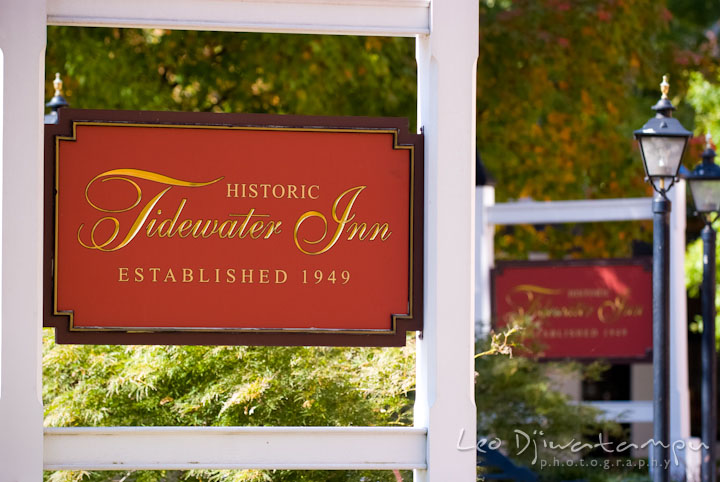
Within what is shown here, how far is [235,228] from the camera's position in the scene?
4809mm

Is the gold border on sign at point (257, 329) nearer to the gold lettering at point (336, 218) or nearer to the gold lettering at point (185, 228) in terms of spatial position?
the gold lettering at point (336, 218)

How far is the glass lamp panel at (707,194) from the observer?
9930 millimetres

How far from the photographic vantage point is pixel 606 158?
52.2 ft

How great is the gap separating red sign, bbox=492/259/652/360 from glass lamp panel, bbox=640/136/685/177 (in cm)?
377

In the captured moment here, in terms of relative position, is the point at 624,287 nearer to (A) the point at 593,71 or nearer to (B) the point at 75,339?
(A) the point at 593,71

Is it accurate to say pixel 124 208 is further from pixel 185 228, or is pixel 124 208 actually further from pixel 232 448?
pixel 232 448

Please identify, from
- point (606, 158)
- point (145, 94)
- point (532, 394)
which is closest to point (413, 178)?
point (532, 394)

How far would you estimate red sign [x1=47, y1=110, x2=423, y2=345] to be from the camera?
4.75 meters

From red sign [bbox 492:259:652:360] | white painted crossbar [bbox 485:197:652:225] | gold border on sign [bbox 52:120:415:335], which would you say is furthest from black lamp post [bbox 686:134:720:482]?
gold border on sign [bbox 52:120:415:335]

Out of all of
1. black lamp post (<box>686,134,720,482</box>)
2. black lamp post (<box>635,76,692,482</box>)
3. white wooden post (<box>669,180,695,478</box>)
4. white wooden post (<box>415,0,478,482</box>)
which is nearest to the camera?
white wooden post (<box>415,0,478,482</box>)

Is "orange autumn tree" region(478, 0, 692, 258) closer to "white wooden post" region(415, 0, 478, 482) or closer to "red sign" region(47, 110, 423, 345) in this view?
"white wooden post" region(415, 0, 478, 482)

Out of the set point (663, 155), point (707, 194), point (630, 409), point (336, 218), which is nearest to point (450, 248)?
point (336, 218)

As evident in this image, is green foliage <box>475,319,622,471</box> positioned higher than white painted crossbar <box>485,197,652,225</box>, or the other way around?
white painted crossbar <box>485,197,652,225</box>

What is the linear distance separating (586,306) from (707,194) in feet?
7.17
